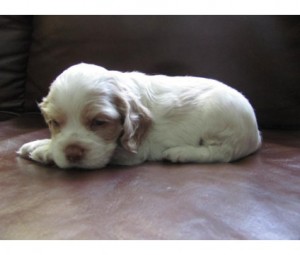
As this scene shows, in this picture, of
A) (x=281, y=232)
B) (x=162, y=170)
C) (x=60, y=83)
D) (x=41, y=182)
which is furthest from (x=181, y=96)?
(x=281, y=232)

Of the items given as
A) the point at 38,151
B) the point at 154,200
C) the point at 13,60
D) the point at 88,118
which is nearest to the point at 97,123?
the point at 88,118

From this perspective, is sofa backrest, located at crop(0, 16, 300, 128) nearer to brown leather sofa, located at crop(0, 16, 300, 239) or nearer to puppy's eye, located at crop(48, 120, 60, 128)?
brown leather sofa, located at crop(0, 16, 300, 239)

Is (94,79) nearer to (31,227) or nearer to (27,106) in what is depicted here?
→ (31,227)

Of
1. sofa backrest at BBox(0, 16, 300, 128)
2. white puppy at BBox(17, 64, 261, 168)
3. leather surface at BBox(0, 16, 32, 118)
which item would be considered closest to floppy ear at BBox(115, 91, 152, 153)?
white puppy at BBox(17, 64, 261, 168)

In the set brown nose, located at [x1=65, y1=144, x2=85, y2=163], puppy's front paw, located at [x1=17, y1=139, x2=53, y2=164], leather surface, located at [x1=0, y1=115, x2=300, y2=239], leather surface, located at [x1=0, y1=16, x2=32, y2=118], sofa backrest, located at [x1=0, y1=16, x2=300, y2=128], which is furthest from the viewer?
leather surface, located at [x1=0, y1=16, x2=32, y2=118]

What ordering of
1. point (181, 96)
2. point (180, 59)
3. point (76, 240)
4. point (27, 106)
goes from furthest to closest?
point (27, 106), point (180, 59), point (181, 96), point (76, 240)

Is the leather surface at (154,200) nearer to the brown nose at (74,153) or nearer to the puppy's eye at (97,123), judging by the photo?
the brown nose at (74,153)

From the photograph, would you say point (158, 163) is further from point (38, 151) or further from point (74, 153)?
point (38, 151)

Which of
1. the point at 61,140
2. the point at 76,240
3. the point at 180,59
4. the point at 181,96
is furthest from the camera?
the point at 180,59
